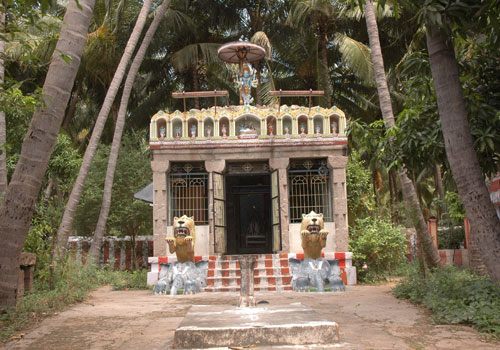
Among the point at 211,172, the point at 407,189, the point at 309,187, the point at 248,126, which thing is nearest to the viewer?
the point at 407,189

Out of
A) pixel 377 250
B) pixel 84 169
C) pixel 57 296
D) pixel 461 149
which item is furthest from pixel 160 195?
pixel 461 149

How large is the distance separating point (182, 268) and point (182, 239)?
86cm

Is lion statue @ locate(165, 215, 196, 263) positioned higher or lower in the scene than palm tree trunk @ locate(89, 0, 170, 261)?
lower

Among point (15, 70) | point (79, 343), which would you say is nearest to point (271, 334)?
point (79, 343)

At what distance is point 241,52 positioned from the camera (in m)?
14.5

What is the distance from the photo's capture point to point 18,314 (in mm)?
7297

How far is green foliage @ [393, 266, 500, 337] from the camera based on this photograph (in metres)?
6.27

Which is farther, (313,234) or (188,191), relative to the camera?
(188,191)

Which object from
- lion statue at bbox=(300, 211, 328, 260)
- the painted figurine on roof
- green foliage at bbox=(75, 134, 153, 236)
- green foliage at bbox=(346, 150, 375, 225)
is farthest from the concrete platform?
green foliage at bbox=(75, 134, 153, 236)

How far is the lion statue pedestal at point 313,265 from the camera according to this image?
11.7 meters

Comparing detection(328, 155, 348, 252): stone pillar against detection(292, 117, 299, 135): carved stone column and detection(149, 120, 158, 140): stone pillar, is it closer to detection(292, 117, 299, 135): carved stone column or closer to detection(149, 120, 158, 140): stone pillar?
detection(292, 117, 299, 135): carved stone column

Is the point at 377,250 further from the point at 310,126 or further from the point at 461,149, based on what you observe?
the point at 461,149

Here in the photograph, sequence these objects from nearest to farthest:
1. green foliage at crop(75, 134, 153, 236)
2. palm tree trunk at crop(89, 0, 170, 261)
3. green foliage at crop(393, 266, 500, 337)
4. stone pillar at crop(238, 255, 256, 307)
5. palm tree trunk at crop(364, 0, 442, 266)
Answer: green foliage at crop(393, 266, 500, 337), stone pillar at crop(238, 255, 256, 307), palm tree trunk at crop(364, 0, 442, 266), palm tree trunk at crop(89, 0, 170, 261), green foliage at crop(75, 134, 153, 236)

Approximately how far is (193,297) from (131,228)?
369 inches
